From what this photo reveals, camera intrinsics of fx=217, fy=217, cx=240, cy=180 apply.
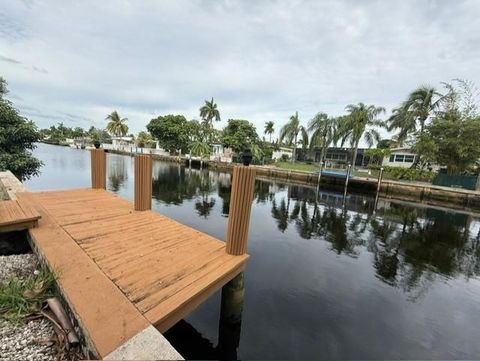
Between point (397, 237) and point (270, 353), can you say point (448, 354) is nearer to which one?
point (270, 353)

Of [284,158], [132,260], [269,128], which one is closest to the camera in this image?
[132,260]

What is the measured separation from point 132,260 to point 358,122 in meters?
24.9

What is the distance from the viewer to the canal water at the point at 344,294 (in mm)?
3256

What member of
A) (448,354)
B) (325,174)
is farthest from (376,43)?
(448,354)

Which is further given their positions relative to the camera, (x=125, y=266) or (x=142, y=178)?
(x=142, y=178)

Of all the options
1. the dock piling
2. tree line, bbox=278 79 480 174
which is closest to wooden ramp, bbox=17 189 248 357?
the dock piling

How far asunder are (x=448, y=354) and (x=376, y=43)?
44.2ft

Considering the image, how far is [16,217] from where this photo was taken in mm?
3178

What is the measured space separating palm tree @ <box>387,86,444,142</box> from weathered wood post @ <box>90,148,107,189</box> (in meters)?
25.2

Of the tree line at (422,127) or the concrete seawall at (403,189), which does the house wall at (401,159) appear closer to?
the tree line at (422,127)

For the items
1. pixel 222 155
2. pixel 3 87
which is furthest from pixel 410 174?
pixel 3 87

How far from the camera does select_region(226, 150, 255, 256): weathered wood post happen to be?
2941mm

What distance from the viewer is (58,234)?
3.29 m

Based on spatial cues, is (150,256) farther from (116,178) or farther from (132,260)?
(116,178)
